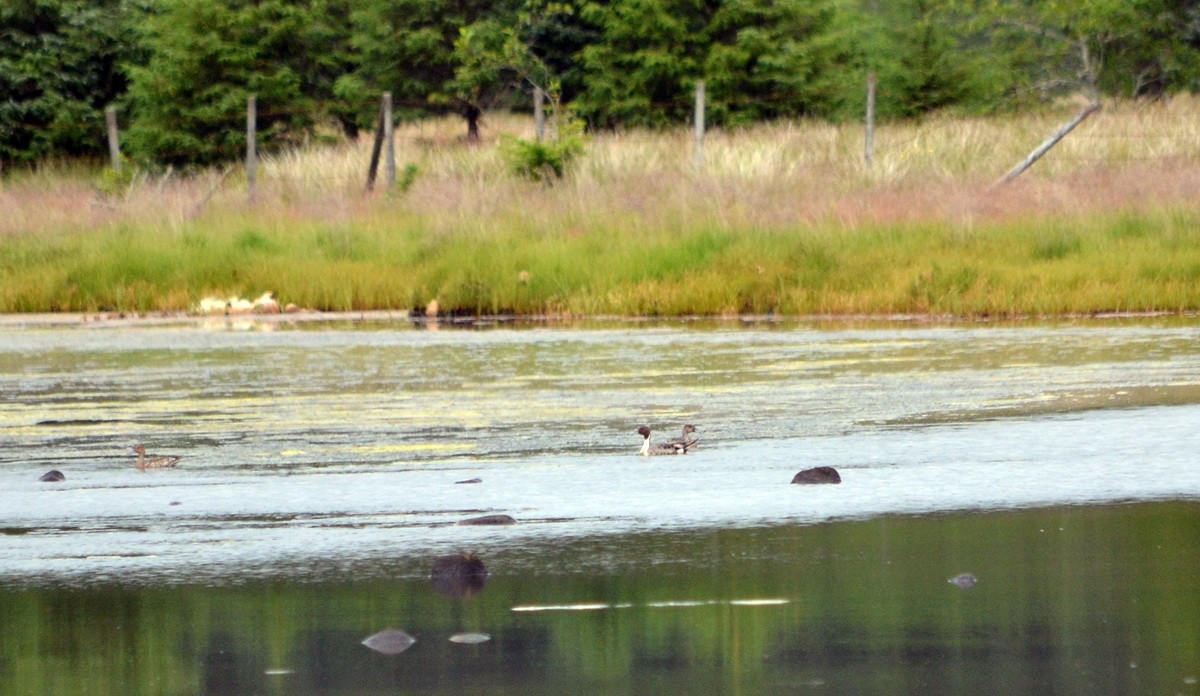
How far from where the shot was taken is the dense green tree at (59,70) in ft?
142

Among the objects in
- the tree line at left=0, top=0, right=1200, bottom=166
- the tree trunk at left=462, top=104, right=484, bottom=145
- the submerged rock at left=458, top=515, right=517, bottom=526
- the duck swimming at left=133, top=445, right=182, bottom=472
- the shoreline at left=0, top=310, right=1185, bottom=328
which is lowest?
the shoreline at left=0, top=310, right=1185, bottom=328

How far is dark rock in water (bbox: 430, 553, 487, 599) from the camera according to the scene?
19.7ft

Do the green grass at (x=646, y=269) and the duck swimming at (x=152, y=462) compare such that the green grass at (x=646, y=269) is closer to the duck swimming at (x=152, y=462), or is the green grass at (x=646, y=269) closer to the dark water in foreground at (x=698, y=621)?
the duck swimming at (x=152, y=462)

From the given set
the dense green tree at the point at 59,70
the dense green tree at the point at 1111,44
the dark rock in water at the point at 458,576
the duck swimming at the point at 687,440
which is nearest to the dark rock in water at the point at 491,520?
the dark rock in water at the point at 458,576

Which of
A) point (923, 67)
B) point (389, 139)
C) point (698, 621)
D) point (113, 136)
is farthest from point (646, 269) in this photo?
point (923, 67)

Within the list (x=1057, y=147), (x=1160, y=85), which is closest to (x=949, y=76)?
(x=1160, y=85)

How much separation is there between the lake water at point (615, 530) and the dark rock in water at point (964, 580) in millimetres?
39

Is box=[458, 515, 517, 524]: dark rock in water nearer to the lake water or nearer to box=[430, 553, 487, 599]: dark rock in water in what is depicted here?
the lake water

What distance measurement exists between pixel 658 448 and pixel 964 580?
298cm

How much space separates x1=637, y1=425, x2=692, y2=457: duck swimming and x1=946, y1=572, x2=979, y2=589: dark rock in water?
2.86 meters

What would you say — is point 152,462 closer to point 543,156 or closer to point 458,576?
point 458,576

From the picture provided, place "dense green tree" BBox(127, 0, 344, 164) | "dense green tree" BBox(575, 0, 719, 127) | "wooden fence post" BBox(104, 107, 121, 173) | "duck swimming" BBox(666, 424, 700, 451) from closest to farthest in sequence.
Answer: "duck swimming" BBox(666, 424, 700, 451), "wooden fence post" BBox(104, 107, 121, 173), "dense green tree" BBox(575, 0, 719, 127), "dense green tree" BBox(127, 0, 344, 164)

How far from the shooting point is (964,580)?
597 centimetres

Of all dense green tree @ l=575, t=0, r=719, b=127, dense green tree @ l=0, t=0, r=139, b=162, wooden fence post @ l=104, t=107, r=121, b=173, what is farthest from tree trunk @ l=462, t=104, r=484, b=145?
wooden fence post @ l=104, t=107, r=121, b=173
